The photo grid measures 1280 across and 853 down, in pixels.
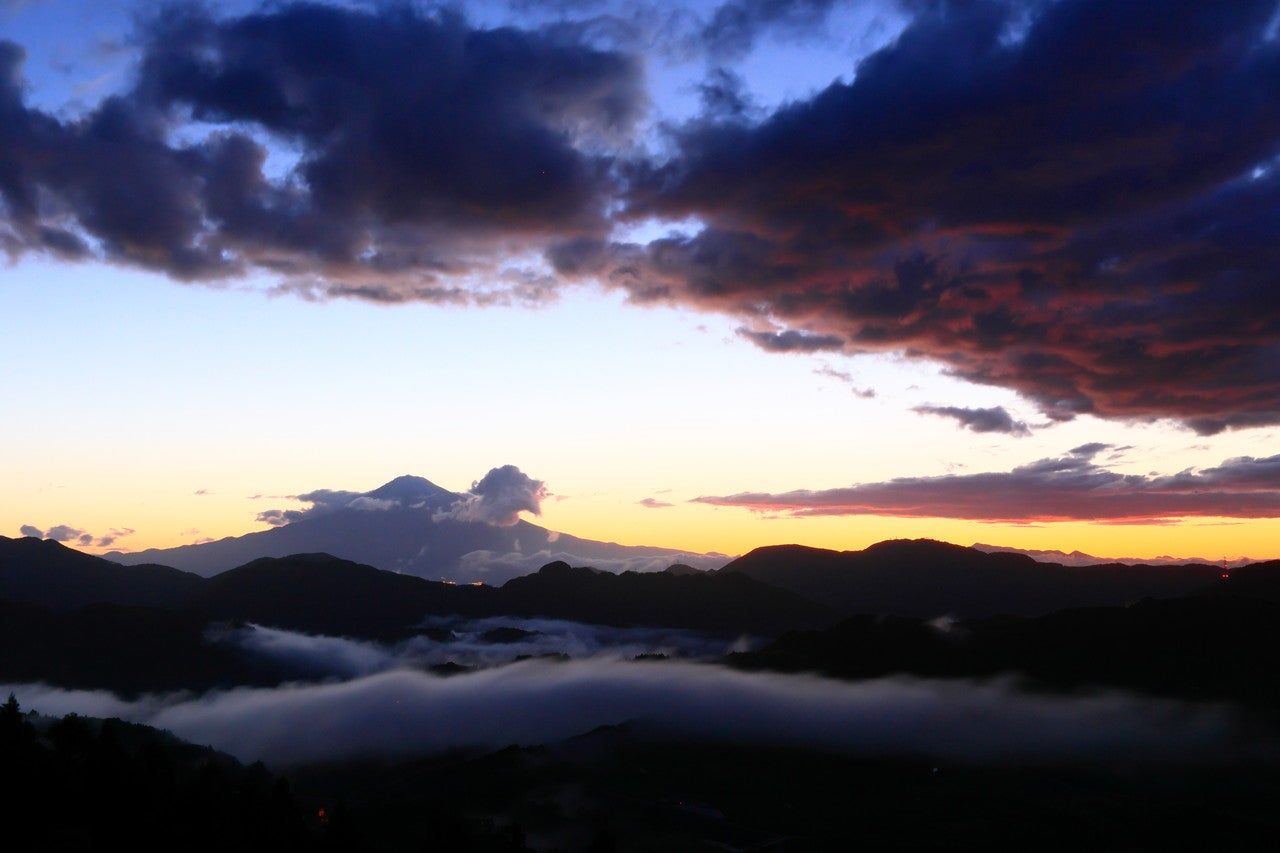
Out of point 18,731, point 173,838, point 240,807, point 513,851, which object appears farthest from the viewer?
point 513,851

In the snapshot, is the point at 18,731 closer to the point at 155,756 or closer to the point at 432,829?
the point at 155,756

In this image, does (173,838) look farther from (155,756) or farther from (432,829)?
(432,829)

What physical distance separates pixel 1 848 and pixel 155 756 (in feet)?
165

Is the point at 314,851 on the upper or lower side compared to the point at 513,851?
upper

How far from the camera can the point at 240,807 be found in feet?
459

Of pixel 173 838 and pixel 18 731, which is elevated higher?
pixel 18 731

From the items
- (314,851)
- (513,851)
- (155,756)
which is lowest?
(513,851)

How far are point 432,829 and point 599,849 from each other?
112 feet

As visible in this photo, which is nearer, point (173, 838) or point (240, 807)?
point (173, 838)

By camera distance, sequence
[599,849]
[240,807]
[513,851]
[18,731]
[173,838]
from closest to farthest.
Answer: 1. [173,838]
2. [18,731]
3. [240,807]
4. [599,849]
5. [513,851]

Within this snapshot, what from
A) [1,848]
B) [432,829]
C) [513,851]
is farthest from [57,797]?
[513,851]

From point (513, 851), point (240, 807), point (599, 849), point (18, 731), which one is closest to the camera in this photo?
point (18, 731)

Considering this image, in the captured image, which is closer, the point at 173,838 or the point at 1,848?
the point at 1,848

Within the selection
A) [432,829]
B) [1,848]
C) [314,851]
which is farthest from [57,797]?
[432,829]
